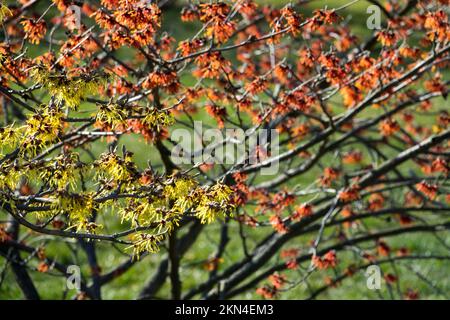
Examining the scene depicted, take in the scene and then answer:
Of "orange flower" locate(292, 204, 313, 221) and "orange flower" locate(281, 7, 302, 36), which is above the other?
"orange flower" locate(281, 7, 302, 36)

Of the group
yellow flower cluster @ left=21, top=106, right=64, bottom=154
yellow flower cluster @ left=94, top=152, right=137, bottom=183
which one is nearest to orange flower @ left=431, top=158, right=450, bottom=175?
yellow flower cluster @ left=94, top=152, right=137, bottom=183

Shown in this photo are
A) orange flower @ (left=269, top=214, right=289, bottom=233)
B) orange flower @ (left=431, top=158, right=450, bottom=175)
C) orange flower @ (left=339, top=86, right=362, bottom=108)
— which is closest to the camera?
orange flower @ (left=269, top=214, right=289, bottom=233)

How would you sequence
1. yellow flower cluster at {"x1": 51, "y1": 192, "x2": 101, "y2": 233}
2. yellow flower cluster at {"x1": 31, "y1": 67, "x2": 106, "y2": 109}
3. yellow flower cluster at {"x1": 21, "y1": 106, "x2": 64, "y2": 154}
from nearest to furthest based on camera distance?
yellow flower cluster at {"x1": 51, "y1": 192, "x2": 101, "y2": 233}, yellow flower cluster at {"x1": 21, "y1": 106, "x2": 64, "y2": 154}, yellow flower cluster at {"x1": 31, "y1": 67, "x2": 106, "y2": 109}

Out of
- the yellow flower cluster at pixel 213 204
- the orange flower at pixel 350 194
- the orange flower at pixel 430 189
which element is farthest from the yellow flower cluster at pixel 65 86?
the orange flower at pixel 430 189

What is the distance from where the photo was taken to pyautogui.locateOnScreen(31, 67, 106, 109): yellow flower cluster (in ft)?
10.6

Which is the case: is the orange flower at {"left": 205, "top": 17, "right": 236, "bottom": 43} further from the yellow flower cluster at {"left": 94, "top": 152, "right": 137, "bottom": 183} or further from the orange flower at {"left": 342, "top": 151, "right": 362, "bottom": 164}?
the orange flower at {"left": 342, "top": 151, "right": 362, "bottom": 164}

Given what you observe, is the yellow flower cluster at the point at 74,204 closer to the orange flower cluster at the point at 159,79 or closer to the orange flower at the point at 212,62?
the orange flower cluster at the point at 159,79

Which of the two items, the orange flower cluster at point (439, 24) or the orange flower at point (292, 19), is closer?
the orange flower at point (292, 19)

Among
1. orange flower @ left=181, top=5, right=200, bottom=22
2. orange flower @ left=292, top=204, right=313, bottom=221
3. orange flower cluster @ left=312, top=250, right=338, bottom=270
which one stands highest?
orange flower @ left=181, top=5, right=200, bottom=22

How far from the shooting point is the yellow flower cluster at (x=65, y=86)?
127 inches

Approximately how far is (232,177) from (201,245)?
3694 millimetres
